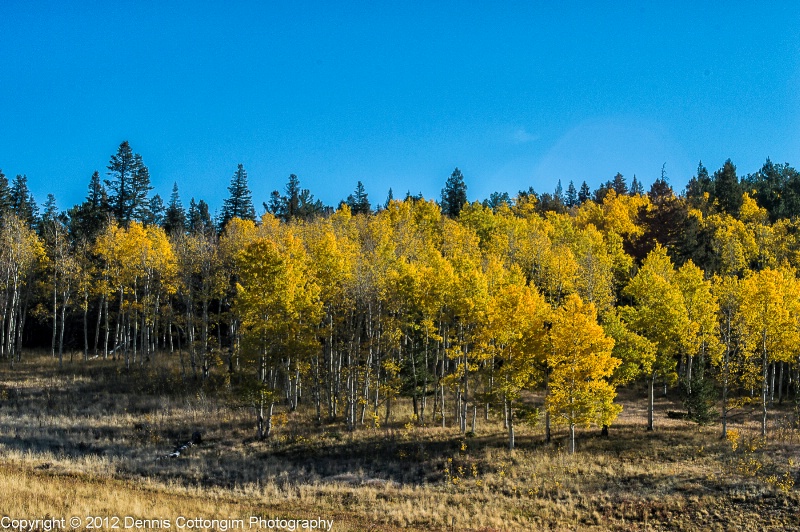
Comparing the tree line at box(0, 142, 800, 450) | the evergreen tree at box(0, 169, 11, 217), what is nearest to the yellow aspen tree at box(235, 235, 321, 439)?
the tree line at box(0, 142, 800, 450)

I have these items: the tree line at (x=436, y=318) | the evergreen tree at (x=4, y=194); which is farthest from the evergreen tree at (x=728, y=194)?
the evergreen tree at (x=4, y=194)

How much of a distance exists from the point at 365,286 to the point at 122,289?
26.8 metres

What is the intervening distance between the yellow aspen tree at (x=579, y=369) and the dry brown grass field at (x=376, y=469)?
2.49 m

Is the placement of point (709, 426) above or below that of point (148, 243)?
below

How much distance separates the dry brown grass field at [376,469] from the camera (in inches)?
892

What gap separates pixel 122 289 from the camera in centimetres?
4919

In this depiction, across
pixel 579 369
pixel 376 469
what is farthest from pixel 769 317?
pixel 376 469

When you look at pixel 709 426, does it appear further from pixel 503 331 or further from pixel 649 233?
pixel 649 233

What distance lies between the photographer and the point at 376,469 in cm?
3070

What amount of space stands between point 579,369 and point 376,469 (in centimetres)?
1305

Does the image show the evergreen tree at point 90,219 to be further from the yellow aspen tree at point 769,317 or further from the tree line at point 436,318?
the yellow aspen tree at point 769,317

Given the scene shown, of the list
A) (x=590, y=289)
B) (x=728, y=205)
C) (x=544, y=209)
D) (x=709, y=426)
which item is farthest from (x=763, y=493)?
(x=544, y=209)

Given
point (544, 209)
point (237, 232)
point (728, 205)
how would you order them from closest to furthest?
point (237, 232)
point (728, 205)
point (544, 209)

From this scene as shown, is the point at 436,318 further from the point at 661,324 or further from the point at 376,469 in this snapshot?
the point at 661,324
